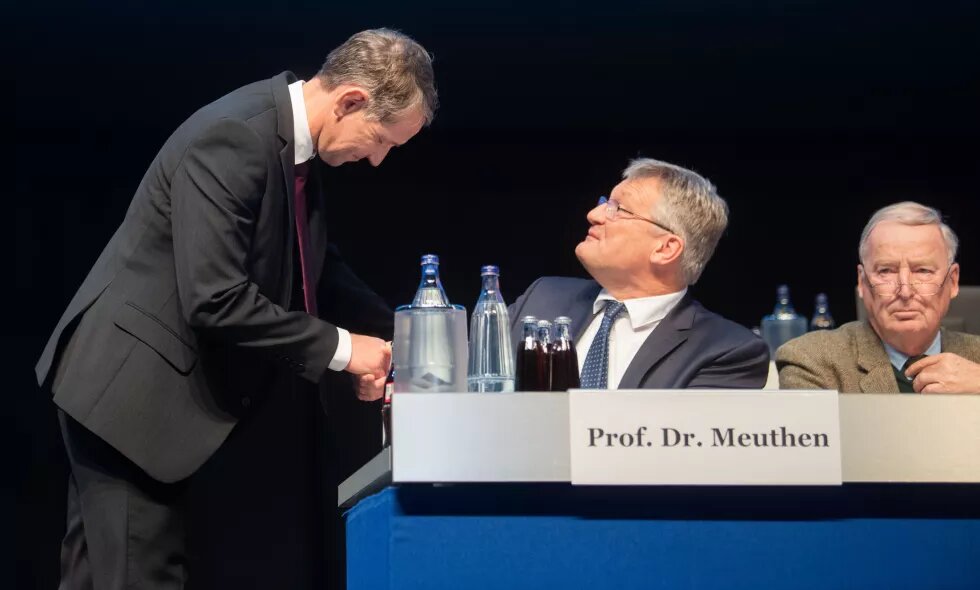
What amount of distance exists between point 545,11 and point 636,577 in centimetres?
249

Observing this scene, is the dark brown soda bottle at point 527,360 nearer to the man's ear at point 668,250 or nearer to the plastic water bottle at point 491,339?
the plastic water bottle at point 491,339

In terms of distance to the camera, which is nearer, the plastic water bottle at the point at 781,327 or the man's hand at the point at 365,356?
the man's hand at the point at 365,356

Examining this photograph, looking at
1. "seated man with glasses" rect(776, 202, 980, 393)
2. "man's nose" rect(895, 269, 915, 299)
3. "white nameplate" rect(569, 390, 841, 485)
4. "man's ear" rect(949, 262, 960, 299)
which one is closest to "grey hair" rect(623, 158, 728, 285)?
"seated man with glasses" rect(776, 202, 980, 393)

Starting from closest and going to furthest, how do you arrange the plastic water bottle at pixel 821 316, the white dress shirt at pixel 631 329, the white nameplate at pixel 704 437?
the white nameplate at pixel 704 437
the white dress shirt at pixel 631 329
the plastic water bottle at pixel 821 316

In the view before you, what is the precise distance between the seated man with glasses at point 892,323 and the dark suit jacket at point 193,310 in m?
0.93

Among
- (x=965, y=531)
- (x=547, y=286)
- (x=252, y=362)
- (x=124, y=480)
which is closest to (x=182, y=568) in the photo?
(x=124, y=480)

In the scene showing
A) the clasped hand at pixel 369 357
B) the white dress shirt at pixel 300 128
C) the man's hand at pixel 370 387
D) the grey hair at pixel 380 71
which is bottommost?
the man's hand at pixel 370 387

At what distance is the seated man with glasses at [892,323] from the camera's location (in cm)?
209

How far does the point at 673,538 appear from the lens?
1.25 metres

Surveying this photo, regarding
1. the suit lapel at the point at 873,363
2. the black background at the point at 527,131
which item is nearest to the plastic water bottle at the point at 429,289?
the suit lapel at the point at 873,363

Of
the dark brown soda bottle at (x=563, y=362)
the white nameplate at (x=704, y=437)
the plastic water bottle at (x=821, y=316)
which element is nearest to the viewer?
the white nameplate at (x=704, y=437)

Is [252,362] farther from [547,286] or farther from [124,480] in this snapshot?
[547,286]

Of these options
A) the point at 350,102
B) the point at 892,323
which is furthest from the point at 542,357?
the point at 892,323

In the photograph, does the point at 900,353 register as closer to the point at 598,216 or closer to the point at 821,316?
the point at 598,216
